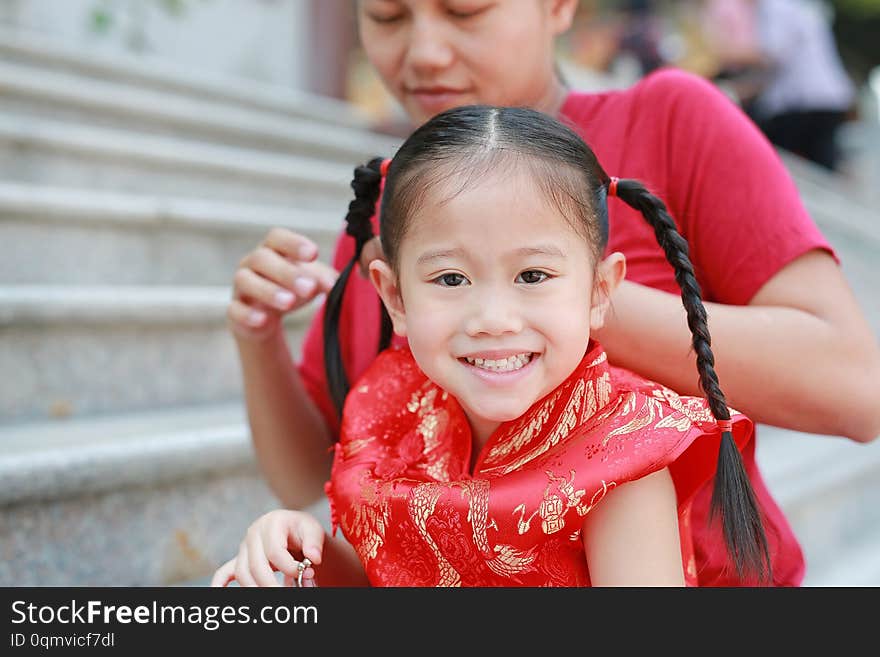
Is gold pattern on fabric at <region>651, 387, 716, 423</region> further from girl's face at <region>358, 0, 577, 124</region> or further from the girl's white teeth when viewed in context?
girl's face at <region>358, 0, 577, 124</region>

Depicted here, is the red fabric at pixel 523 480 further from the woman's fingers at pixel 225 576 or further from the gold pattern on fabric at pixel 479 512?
the woman's fingers at pixel 225 576

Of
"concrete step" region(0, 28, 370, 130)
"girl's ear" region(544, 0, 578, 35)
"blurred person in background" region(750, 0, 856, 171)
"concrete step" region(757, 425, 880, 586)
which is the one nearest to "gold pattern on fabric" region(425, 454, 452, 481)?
"girl's ear" region(544, 0, 578, 35)

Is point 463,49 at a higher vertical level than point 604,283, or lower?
higher

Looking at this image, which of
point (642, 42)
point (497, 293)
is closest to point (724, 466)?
Answer: point (497, 293)

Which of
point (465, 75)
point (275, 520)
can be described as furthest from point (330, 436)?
point (465, 75)

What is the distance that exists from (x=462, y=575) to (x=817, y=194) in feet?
15.3

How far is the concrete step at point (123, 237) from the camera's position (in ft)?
6.56

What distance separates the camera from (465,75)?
110 cm

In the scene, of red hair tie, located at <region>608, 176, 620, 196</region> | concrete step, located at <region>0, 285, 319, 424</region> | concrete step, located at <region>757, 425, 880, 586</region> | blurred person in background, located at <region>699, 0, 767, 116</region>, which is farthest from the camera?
blurred person in background, located at <region>699, 0, 767, 116</region>

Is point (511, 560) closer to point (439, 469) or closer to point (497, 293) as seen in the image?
point (439, 469)

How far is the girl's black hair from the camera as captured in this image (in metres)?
0.82

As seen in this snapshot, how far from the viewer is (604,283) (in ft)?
2.89

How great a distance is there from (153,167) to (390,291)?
6.39ft

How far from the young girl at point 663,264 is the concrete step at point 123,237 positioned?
3.62ft
